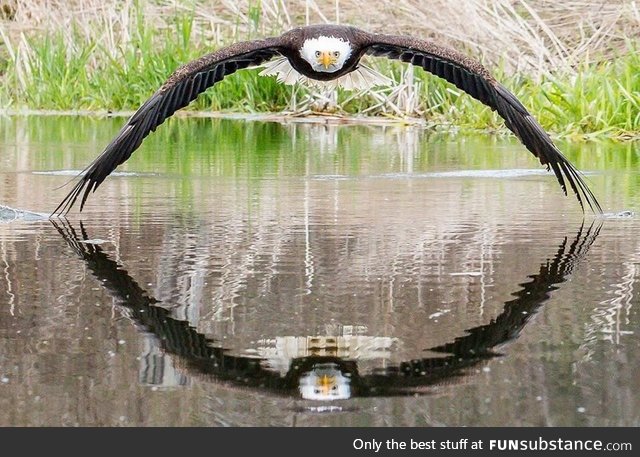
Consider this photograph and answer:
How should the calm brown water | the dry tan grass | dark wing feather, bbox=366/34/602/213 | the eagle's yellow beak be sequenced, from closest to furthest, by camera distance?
the calm brown water < dark wing feather, bbox=366/34/602/213 < the eagle's yellow beak < the dry tan grass

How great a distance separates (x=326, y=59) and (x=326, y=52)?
4 cm

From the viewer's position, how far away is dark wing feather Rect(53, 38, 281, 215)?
26.7 ft

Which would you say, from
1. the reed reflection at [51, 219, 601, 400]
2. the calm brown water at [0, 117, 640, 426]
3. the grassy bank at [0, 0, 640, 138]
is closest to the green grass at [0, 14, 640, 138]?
the grassy bank at [0, 0, 640, 138]

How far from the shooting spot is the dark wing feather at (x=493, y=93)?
8.33 meters

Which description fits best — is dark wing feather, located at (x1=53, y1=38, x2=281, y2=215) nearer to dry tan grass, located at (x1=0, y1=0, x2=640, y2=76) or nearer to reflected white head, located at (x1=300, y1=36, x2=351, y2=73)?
reflected white head, located at (x1=300, y1=36, x2=351, y2=73)

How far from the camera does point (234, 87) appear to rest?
62.3 feet

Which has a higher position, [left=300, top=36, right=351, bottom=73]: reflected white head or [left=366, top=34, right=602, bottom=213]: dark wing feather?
[left=300, top=36, right=351, bottom=73]: reflected white head

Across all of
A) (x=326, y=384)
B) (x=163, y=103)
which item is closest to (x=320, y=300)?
(x=326, y=384)

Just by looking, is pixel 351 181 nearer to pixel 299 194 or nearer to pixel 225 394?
pixel 299 194

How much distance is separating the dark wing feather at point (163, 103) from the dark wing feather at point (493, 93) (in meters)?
0.90

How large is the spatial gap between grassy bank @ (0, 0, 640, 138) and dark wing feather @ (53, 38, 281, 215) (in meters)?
6.63

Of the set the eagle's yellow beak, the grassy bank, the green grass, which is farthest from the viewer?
the grassy bank

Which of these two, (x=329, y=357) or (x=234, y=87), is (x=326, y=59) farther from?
(x=234, y=87)

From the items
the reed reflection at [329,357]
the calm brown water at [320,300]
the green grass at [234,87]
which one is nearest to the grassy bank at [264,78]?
the green grass at [234,87]
